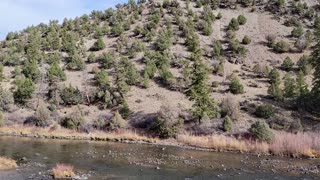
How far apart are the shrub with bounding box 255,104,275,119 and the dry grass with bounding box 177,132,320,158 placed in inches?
306

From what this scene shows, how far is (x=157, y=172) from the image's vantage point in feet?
111

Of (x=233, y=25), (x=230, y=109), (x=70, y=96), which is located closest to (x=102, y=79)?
(x=70, y=96)

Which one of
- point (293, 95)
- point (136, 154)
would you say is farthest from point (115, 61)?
point (136, 154)

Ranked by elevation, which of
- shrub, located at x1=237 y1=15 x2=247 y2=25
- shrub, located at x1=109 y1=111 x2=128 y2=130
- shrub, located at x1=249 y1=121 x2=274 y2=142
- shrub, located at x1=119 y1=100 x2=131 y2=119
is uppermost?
shrub, located at x1=237 y1=15 x2=247 y2=25

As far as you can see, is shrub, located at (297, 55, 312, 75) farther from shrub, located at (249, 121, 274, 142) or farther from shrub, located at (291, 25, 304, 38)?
shrub, located at (249, 121, 274, 142)

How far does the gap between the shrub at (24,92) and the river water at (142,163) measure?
19.0 metres

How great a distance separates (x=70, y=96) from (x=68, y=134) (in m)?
11.9

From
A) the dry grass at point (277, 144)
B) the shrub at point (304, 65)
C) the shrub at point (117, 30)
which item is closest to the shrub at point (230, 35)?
the shrub at point (304, 65)

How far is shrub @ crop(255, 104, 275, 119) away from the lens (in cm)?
5950

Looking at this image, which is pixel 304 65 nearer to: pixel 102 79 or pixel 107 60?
pixel 102 79

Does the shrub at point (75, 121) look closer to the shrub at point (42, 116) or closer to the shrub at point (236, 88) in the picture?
the shrub at point (42, 116)

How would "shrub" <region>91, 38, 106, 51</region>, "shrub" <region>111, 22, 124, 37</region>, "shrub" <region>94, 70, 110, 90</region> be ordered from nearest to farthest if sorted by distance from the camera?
"shrub" <region>94, 70, 110, 90</region> < "shrub" <region>91, 38, 106, 51</region> < "shrub" <region>111, 22, 124, 37</region>

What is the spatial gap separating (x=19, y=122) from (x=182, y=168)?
1440 inches

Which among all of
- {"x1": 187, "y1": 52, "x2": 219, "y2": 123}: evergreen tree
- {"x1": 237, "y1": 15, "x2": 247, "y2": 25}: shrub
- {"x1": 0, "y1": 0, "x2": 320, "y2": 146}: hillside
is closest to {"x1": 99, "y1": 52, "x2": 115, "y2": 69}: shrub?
{"x1": 0, "y1": 0, "x2": 320, "y2": 146}: hillside
